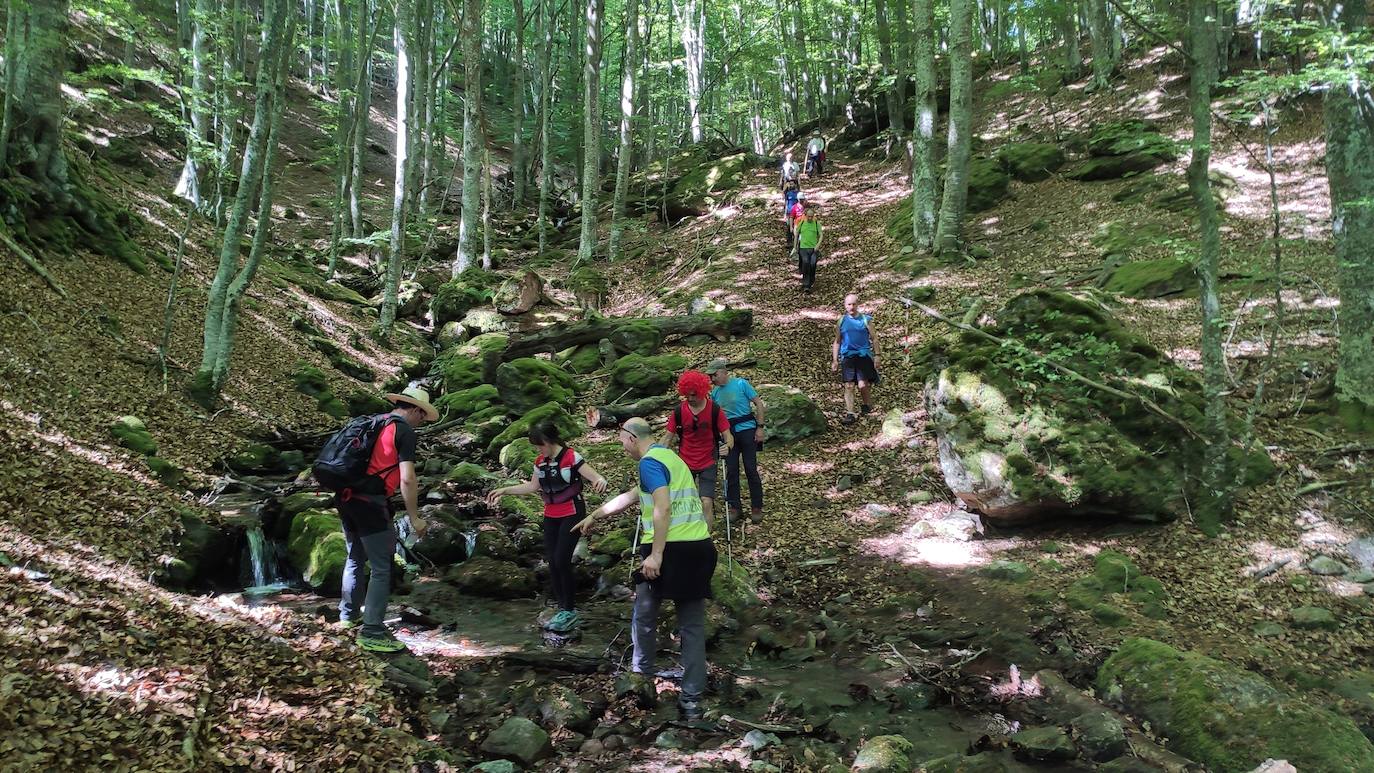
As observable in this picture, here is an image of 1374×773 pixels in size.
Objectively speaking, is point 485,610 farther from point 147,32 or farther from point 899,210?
point 899,210

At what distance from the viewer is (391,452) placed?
5.09m

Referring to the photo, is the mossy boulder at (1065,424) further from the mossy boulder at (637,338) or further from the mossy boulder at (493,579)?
the mossy boulder at (637,338)

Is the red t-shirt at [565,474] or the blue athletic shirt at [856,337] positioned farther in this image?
the blue athletic shirt at [856,337]

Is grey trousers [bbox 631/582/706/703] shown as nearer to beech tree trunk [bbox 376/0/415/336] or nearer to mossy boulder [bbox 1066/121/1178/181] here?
beech tree trunk [bbox 376/0/415/336]

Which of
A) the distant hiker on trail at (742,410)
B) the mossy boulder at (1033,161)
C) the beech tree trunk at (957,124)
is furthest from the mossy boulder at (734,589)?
the mossy boulder at (1033,161)

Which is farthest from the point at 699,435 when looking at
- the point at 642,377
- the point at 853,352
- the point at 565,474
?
the point at 642,377

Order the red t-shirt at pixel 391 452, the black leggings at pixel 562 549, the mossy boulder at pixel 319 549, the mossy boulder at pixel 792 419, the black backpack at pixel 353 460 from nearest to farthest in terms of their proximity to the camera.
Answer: the black backpack at pixel 353 460 < the red t-shirt at pixel 391 452 < the black leggings at pixel 562 549 < the mossy boulder at pixel 319 549 < the mossy boulder at pixel 792 419

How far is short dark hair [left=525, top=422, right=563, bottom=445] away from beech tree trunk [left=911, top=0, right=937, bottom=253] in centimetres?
1117

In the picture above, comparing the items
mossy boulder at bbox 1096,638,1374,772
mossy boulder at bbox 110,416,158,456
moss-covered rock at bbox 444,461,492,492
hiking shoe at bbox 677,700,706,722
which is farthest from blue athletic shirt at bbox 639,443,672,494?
mossy boulder at bbox 110,416,158,456

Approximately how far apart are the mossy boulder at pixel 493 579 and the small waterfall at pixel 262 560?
1708 millimetres

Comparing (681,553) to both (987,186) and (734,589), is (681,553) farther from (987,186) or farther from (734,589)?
(987,186)

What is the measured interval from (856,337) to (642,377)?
3865 mm

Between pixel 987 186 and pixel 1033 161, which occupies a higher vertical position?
pixel 1033 161

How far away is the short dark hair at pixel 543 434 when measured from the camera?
565cm
